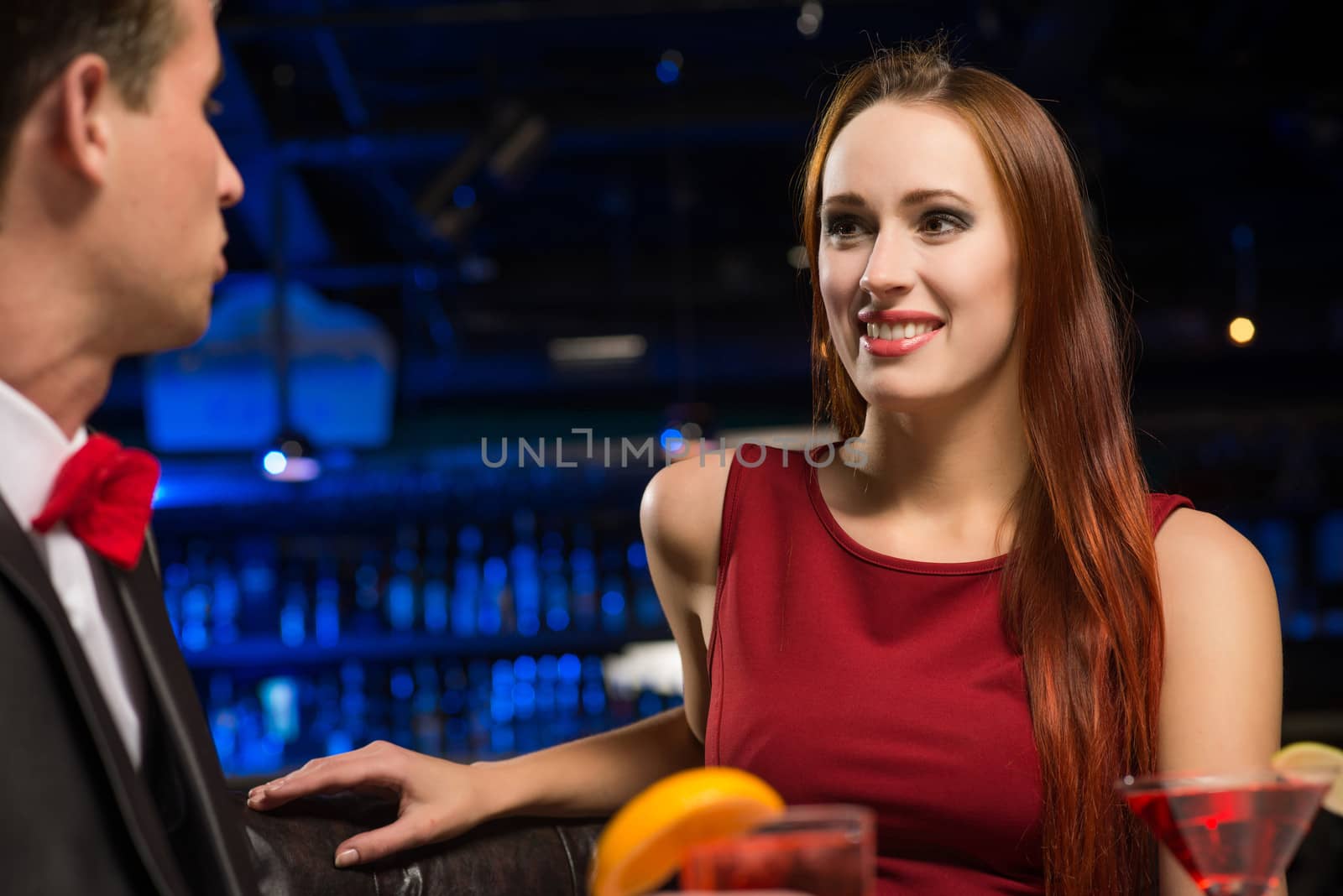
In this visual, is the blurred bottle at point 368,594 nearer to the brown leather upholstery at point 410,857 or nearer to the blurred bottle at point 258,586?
the blurred bottle at point 258,586

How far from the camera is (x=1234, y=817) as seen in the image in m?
0.97

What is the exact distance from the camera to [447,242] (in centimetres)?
457

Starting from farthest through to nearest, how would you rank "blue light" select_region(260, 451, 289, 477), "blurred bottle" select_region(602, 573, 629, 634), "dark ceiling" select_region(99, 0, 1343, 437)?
1. "blurred bottle" select_region(602, 573, 629, 634)
2. "blue light" select_region(260, 451, 289, 477)
3. "dark ceiling" select_region(99, 0, 1343, 437)

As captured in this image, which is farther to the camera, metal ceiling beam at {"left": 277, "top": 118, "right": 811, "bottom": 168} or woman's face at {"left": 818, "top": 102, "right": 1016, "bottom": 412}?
metal ceiling beam at {"left": 277, "top": 118, "right": 811, "bottom": 168}

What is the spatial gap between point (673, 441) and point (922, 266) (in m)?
3.13

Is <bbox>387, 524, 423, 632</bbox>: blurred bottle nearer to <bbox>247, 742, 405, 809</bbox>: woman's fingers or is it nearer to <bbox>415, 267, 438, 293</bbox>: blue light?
<bbox>415, 267, 438, 293</bbox>: blue light

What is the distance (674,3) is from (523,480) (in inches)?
85.6

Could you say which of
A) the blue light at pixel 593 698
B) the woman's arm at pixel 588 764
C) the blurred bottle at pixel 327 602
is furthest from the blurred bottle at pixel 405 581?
the woman's arm at pixel 588 764

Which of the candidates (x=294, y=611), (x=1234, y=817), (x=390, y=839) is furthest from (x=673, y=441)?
(x=1234, y=817)

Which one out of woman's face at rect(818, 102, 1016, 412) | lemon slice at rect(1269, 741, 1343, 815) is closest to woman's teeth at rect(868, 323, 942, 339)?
woman's face at rect(818, 102, 1016, 412)

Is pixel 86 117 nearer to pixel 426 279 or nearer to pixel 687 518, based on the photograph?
pixel 687 518

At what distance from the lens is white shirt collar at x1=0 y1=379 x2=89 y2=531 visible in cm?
87

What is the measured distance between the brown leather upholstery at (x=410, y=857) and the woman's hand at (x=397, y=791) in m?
0.02

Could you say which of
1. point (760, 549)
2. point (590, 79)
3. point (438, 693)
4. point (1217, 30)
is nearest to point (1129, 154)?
point (1217, 30)
